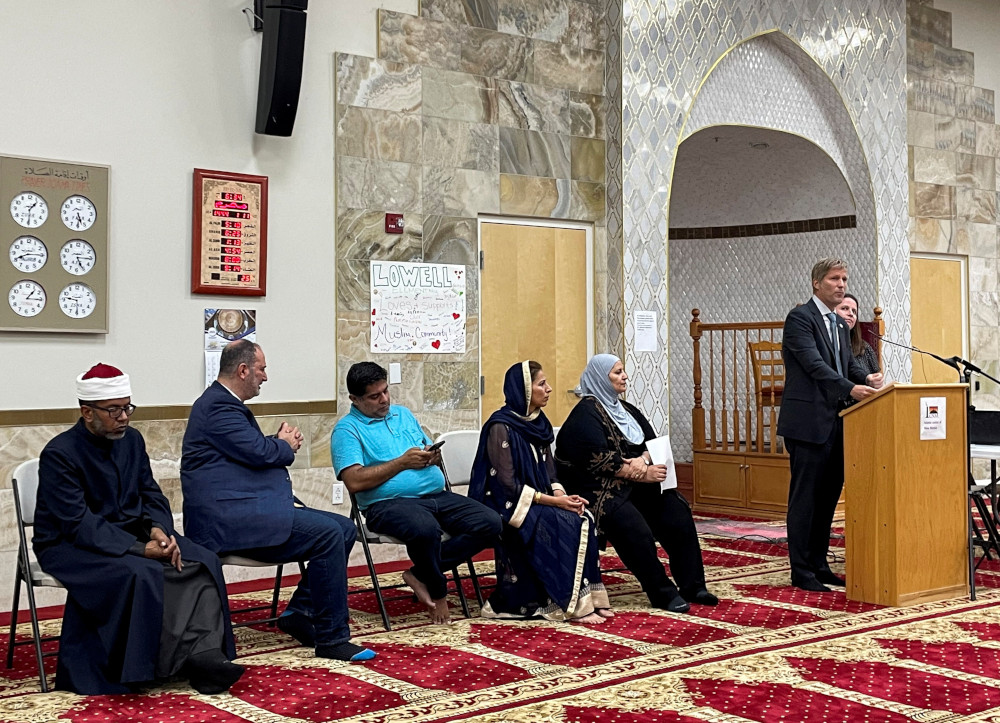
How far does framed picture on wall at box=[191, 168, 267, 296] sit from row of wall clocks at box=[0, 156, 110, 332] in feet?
1.54

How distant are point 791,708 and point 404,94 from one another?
4314mm

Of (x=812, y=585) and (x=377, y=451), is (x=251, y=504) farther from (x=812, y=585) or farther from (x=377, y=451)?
(x=812, y=585)

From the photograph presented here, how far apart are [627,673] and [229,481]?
5.23 ft

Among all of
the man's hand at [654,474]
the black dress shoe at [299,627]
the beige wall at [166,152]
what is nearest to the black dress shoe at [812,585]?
the man's hand at [654,474]

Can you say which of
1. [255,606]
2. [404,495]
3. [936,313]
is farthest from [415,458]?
[936,313]

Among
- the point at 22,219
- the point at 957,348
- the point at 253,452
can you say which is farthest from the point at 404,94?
the point at 957,348

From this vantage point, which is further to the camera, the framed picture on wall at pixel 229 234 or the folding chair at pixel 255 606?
the framed picture on wall at pixel 229 234

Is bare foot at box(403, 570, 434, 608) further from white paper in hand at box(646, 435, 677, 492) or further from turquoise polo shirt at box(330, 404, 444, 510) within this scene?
white paper in hand at box(646, 435, 677, 492)

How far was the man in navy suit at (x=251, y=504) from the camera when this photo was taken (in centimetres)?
426

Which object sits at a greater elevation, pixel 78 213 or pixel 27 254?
pixel 78 213

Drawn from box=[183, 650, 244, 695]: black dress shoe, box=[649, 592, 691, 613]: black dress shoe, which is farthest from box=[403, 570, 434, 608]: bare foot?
box=[183, 650, 244, 695]: black dress shoe

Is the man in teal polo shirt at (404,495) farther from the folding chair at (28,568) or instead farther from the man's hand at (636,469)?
the folding chair at (28,568)

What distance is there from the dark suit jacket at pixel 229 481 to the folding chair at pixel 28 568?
0.55 m

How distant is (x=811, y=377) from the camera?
217 inches
